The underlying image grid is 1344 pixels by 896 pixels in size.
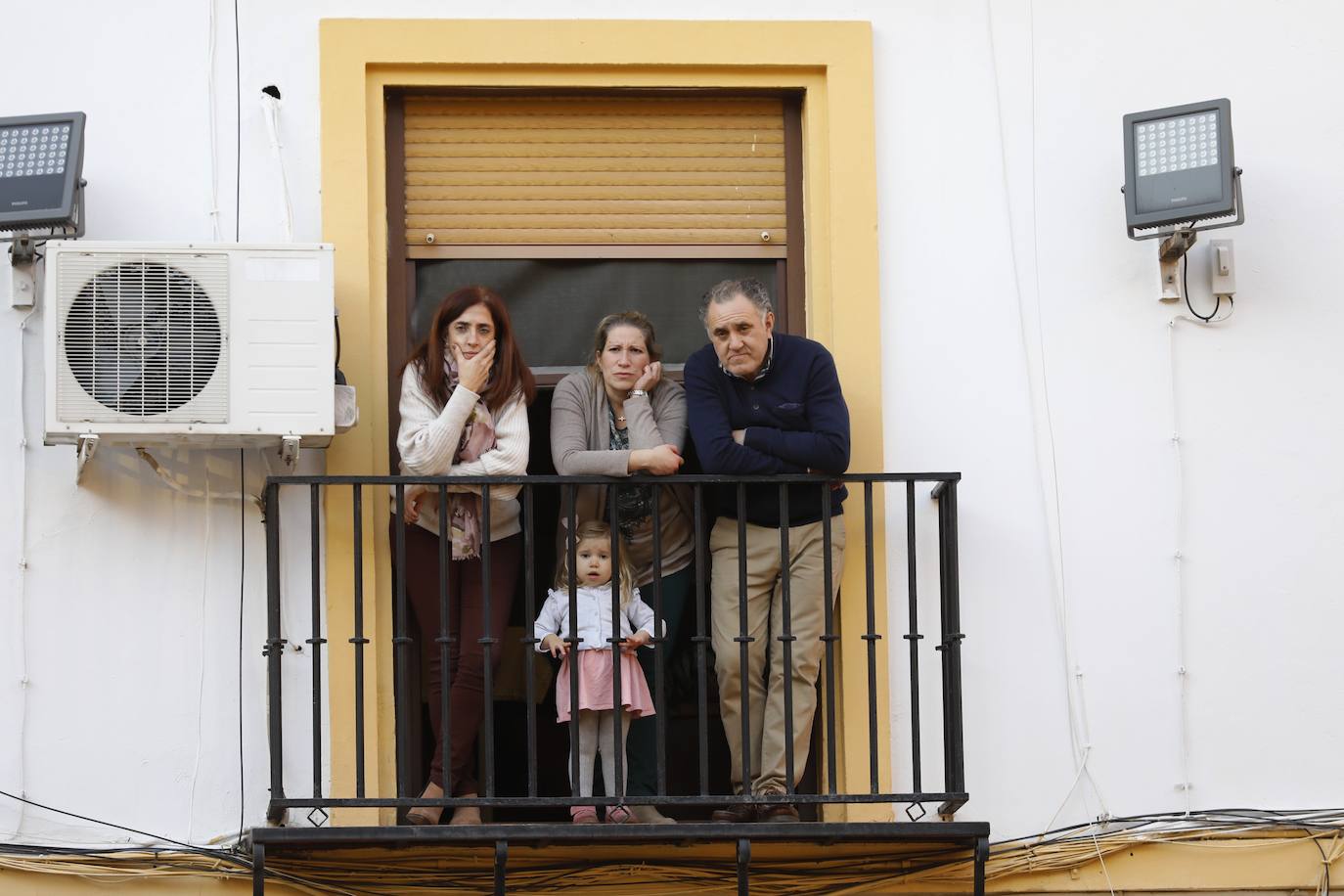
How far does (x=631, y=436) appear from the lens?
5.91 metres

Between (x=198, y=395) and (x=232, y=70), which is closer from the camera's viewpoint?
(x=198, y=395)

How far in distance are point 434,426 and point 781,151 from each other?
156cm

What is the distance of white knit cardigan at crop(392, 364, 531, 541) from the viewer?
576 centimetres

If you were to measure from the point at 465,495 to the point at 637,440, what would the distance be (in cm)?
54

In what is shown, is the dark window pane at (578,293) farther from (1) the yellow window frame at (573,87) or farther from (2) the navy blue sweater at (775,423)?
(2) the navy blue sweater at (775,423)

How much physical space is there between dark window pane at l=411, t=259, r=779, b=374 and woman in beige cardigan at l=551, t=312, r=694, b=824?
11.1 inches

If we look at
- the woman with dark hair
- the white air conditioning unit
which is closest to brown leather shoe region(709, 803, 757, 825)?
the woman with dark hair

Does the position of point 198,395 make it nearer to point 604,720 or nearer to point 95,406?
point 95,406

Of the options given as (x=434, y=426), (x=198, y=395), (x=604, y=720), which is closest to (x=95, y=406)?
(x=198, y=395)

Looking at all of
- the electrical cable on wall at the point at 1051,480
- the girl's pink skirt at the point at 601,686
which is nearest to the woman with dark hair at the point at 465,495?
the girl's pink skirt at the point at 601,686

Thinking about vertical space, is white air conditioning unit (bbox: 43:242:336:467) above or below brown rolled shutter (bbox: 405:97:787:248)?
below

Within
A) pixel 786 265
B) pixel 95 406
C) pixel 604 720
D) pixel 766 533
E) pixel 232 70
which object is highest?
pixel 232 70

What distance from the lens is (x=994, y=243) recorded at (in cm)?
630

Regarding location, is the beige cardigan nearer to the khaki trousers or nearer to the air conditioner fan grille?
the khaki trousers
